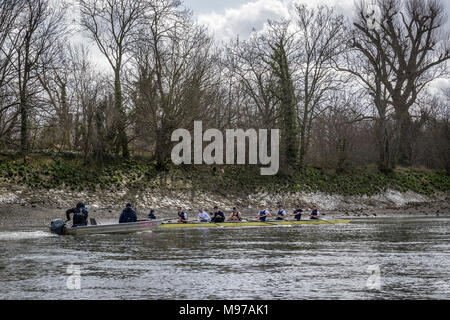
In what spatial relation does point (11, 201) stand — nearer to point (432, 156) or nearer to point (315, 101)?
point (315, 101)

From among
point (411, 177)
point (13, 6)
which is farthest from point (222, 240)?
point (411, 177)

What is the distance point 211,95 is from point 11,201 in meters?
17.5

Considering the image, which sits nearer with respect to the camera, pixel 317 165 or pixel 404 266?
pixel 404 266

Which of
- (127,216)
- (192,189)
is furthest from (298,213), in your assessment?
(192,189)
